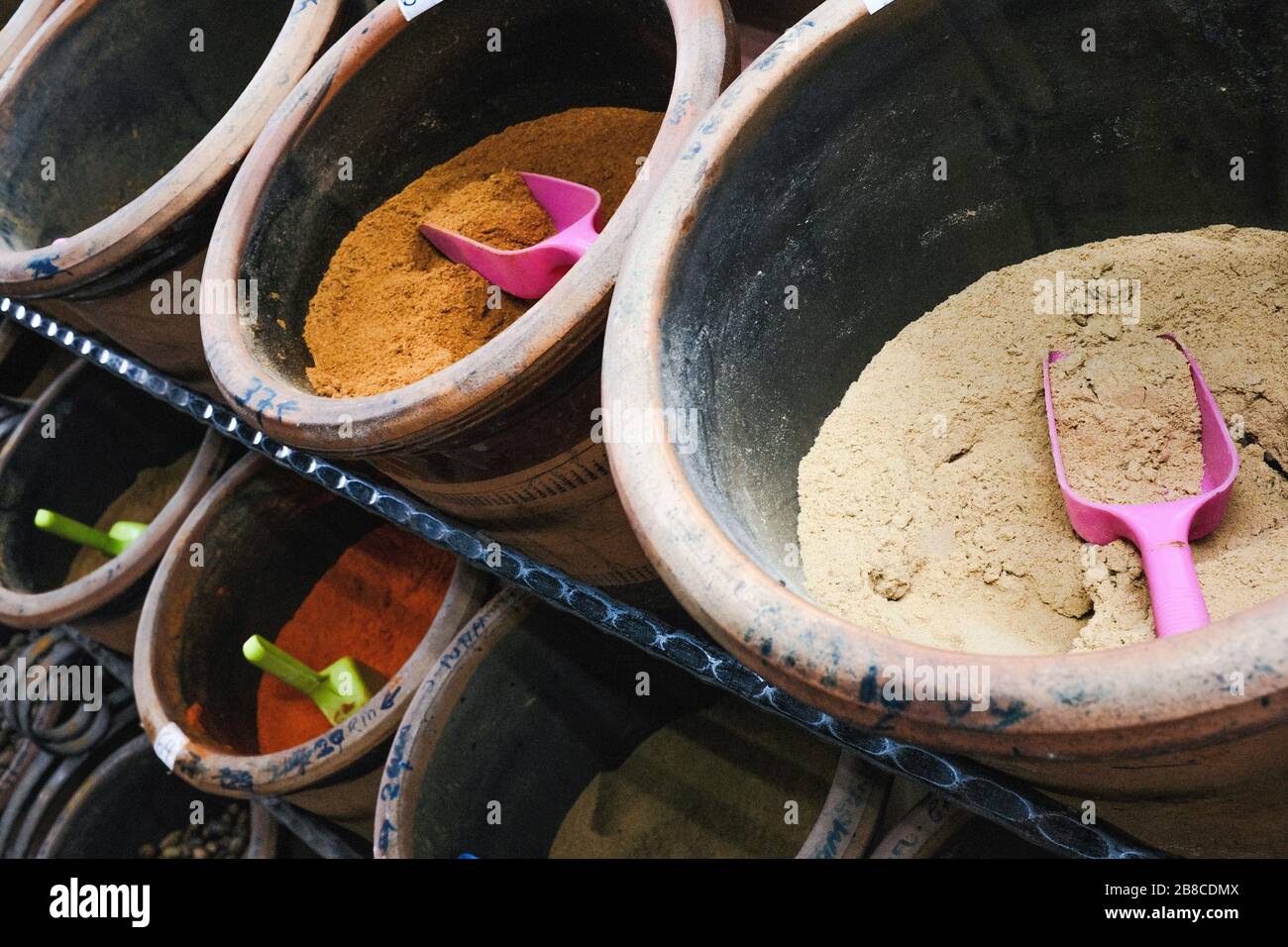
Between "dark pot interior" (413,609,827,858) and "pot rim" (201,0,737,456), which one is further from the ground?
"pot rim" (201,0,737,456)

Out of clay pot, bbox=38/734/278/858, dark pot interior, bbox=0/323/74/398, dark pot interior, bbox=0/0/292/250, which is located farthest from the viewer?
dark pot interior, bbox=0/323/74/398

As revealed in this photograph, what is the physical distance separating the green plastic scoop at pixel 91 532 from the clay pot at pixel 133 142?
0.33 meters

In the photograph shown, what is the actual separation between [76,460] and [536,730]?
1.15 m

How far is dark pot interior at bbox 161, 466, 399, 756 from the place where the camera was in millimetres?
1417

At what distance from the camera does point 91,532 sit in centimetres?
172

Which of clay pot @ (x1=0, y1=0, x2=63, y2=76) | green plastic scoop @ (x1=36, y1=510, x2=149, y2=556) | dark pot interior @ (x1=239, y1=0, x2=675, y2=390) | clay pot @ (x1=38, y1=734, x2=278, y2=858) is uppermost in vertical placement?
clay pot @ (x1=0, y1=0, x2=63, y2=76)

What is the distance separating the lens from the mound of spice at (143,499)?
6.24ft

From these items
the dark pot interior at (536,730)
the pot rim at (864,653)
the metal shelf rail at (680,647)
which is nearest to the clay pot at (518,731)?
the dark pot interior at (536,730)

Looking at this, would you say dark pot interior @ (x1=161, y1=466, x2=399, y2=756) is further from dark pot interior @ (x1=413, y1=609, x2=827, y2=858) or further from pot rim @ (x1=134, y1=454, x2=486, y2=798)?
dark pot interior @ (x1=413, y1=609, x2=827, y2=858)

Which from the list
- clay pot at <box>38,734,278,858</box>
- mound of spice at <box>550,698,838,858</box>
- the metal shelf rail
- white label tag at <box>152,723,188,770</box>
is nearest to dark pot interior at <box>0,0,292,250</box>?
the metal shelf rail

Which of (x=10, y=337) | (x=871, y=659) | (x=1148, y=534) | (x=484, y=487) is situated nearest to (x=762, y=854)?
(x=484, y=487)

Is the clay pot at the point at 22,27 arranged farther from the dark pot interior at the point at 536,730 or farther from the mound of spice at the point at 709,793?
the mound of spice at the point at 709,793

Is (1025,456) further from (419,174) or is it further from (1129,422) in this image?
(419,174)

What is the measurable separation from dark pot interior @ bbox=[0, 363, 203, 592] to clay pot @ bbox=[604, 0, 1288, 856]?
1498 mm
